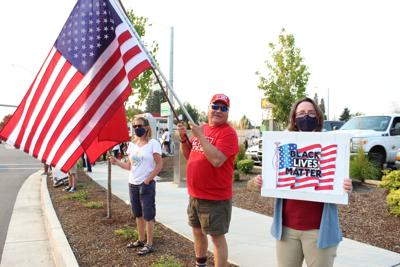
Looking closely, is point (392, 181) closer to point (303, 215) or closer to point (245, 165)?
point (303, 215)

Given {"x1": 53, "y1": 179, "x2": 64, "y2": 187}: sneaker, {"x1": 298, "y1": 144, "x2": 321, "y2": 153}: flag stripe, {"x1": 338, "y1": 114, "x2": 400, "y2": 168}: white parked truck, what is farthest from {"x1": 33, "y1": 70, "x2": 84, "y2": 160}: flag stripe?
{"x1": 338, "y1": 114, "x2": 400, "y2": 168}: white parked truck

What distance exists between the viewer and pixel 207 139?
11.9 ft

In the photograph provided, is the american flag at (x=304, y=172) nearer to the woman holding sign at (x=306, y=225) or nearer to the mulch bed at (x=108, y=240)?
the woman holding sign at (x=306, y=225)

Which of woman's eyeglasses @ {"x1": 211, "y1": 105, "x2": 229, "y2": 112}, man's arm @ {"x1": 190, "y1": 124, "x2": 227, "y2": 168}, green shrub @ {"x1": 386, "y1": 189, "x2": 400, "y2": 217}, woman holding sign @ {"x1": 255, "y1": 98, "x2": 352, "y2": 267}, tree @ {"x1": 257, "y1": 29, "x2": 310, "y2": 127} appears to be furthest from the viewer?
tree @ {"x1": 257, "y1": 29, "x2": 310, "y2": 127}

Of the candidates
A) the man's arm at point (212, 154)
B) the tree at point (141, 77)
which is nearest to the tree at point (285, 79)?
the tree at point (141, 77)

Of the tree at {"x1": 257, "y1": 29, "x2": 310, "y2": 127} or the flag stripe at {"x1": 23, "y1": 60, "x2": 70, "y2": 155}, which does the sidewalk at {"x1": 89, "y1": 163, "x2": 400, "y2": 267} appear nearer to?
the flag stripe at {"x1": 23, "y1": 60, "x2": 70, "y2": 155}

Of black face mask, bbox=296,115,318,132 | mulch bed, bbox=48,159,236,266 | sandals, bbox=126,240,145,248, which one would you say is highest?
black face mask, bbox=296,115,318,132

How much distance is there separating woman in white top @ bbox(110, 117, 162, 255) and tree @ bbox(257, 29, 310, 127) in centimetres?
1986

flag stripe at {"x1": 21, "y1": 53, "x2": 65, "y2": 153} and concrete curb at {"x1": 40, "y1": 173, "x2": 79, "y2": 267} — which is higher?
flag stripe at {"x1": 21, "y1": 53, "x2": 65, "y2": 153}

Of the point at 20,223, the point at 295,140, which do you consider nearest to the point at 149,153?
the point at 295,140

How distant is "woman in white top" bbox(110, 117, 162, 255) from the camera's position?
5.02 metres

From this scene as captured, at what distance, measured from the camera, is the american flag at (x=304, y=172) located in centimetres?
286

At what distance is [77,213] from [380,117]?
9.90 m

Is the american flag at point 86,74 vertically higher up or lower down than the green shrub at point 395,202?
higher up
